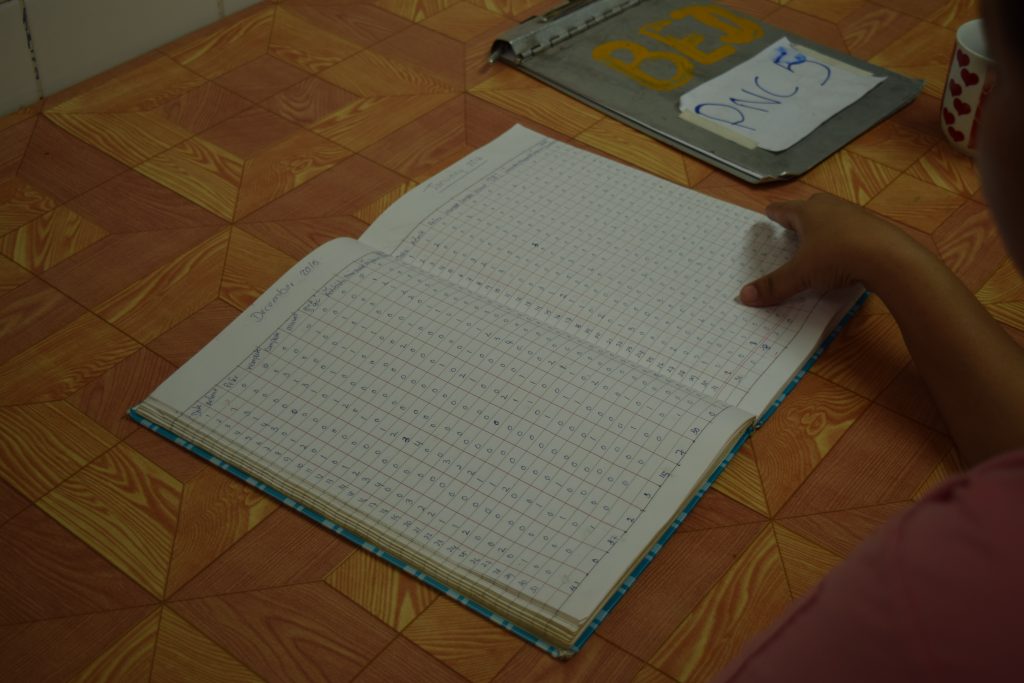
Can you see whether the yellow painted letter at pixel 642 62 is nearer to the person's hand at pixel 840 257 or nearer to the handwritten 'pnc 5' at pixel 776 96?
the handwritten 'pnc 5' at pixel 776 96

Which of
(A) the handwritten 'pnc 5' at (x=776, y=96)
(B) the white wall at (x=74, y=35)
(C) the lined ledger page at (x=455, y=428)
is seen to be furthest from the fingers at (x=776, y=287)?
(B) the white wall at (x=74, y=35)

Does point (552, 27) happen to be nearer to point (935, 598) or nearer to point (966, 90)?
point (966, 90)

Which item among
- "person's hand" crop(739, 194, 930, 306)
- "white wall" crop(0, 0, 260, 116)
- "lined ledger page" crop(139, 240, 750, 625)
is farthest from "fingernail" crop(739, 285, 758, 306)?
"white wall" crop(0, 0, 260, 116)

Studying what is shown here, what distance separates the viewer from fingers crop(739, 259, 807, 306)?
75 cm

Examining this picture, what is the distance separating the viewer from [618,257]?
804 mm

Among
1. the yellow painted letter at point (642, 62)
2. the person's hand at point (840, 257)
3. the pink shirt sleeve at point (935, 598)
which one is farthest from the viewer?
the yellow painted letter at point (642, 62)

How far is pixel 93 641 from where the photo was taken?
22.2 inches

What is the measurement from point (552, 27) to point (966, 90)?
0.40 m

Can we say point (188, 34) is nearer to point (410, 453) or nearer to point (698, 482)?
point (410, 453)

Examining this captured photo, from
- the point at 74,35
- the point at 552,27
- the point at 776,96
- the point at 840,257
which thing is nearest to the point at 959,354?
the point at 840,257

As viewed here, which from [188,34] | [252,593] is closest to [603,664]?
[252,593]

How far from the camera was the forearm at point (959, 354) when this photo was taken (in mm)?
645

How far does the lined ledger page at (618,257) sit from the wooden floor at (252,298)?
0.11 ft

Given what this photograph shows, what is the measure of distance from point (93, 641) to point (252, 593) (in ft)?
0.28
